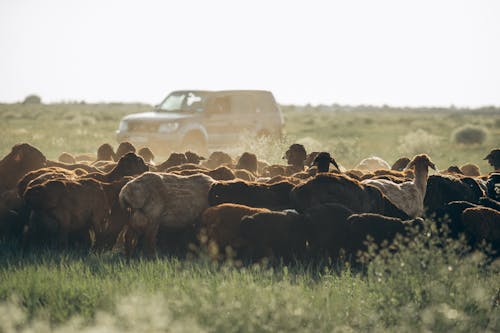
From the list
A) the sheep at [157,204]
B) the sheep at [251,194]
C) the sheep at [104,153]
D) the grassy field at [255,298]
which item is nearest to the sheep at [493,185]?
the sheep at [251,194]

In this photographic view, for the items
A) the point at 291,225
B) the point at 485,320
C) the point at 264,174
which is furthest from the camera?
the point at 264,174

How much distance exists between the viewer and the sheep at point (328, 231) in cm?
727

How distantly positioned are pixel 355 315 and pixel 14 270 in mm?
3344

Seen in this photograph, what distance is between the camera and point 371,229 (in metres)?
Answer: 7.27

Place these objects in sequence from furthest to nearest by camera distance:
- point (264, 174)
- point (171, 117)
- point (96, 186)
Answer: point (171, 117), point (264, 174), point (96, 186)

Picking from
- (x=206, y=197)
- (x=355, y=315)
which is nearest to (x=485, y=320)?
(x=355, y=315)

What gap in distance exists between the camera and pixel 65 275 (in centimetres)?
634

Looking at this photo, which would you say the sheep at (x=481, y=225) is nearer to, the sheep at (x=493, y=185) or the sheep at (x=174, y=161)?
the sheep at (x=493, y=185)

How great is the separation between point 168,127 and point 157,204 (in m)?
12.1

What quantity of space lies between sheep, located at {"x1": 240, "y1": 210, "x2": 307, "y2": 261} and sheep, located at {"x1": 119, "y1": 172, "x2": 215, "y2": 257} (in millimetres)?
954

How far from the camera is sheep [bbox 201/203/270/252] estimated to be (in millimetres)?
7262

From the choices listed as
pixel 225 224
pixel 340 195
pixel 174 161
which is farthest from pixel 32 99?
pixel 225 224

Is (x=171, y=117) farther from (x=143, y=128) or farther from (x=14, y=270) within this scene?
(x=14, y=270)

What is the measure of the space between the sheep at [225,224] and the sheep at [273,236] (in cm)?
11
